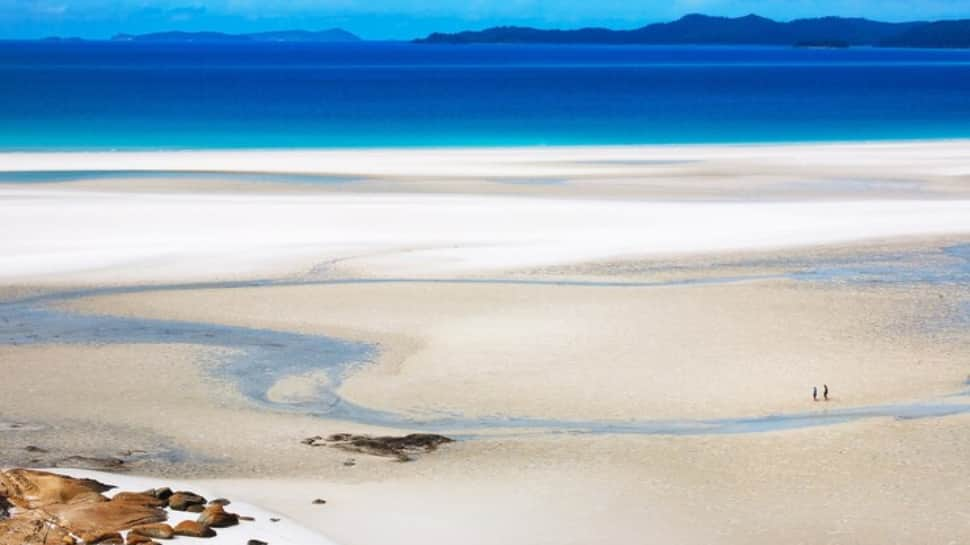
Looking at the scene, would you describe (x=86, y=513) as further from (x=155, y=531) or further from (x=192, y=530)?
(x=192, y=530)

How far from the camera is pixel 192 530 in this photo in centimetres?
903

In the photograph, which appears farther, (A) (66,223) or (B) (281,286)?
(A) (66,223)

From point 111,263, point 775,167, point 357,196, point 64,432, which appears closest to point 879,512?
point 64,432

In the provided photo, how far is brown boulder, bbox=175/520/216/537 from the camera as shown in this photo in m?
9.01

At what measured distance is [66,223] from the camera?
25.4 m

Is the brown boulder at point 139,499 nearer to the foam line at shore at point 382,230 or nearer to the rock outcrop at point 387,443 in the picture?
the rock outcrop at point 387,443

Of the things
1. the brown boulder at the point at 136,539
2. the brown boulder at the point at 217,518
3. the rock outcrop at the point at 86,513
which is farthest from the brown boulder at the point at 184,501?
the brown boulder at the point at 136,539

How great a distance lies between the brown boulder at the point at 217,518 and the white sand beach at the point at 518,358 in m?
0.33

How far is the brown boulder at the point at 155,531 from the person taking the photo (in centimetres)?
888

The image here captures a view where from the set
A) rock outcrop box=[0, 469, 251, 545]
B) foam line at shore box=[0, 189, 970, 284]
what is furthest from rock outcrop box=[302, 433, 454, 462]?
foam line at shore box=[0, 189, 970, 284]

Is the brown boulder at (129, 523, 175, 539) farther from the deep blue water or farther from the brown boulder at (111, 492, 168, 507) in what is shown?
the deep blue water

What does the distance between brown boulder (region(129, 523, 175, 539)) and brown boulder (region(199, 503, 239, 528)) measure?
0.28 meters

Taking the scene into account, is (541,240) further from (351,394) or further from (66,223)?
(351,394)

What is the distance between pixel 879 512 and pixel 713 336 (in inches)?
239
